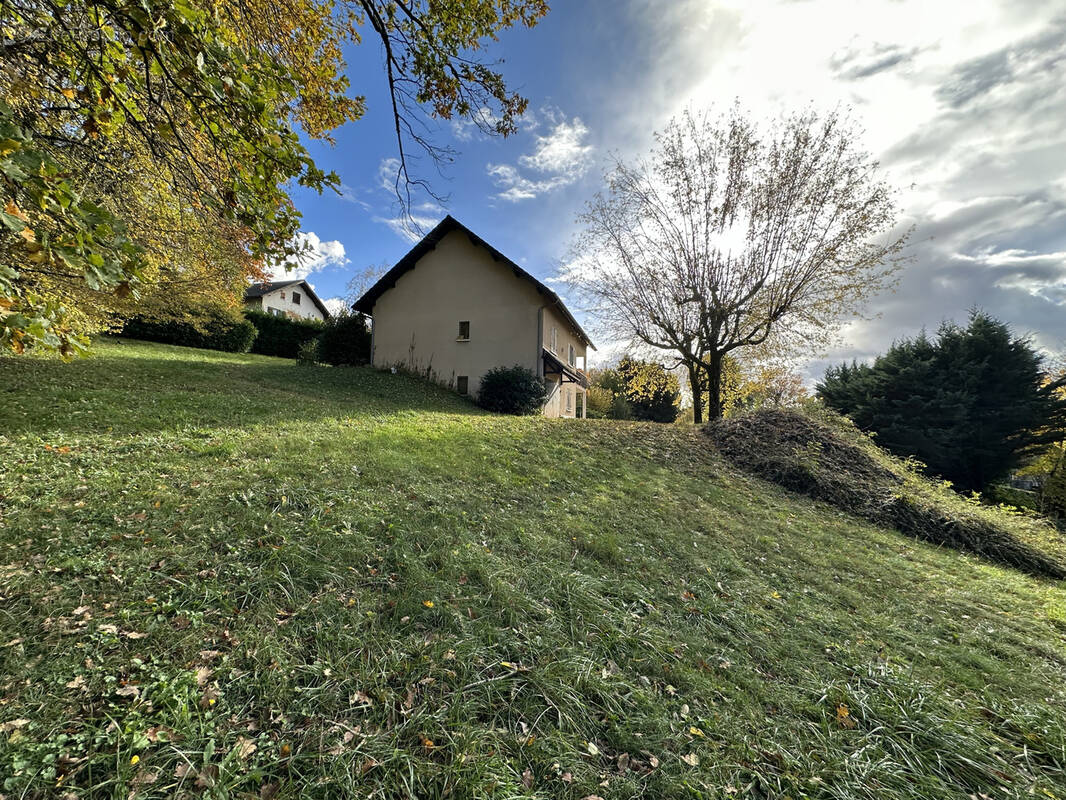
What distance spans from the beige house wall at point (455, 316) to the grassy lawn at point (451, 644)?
11429 millimetres

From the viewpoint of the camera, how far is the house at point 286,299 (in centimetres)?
3219

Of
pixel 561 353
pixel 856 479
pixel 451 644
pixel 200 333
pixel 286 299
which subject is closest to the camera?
pixel 451 644

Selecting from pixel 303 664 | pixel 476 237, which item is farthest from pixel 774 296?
pixel 303 664

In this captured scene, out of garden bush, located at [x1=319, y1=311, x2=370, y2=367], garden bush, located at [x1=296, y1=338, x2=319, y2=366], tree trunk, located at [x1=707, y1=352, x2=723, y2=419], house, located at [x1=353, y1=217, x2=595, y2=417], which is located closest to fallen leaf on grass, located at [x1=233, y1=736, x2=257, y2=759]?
house, located at [x1=353, y1=217, x2=595, y2=417]

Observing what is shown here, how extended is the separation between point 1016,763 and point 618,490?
14.7 feet

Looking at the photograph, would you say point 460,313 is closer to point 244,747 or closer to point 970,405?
point 244,747

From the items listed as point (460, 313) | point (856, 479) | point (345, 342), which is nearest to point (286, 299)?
point (345, 342)

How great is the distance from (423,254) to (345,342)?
5385 millimetres

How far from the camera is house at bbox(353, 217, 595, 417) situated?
650 inches

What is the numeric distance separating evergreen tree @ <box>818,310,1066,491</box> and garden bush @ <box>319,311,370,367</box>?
922 inches

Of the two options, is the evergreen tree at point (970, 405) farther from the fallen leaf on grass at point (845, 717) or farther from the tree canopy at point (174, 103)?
the tree canopy at point (174, 103)

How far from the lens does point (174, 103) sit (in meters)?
3.34

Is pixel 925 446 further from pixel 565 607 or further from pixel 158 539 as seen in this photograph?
pixel 158 539

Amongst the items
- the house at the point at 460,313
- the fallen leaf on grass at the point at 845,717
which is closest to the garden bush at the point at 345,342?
the house at the point at 460,313
